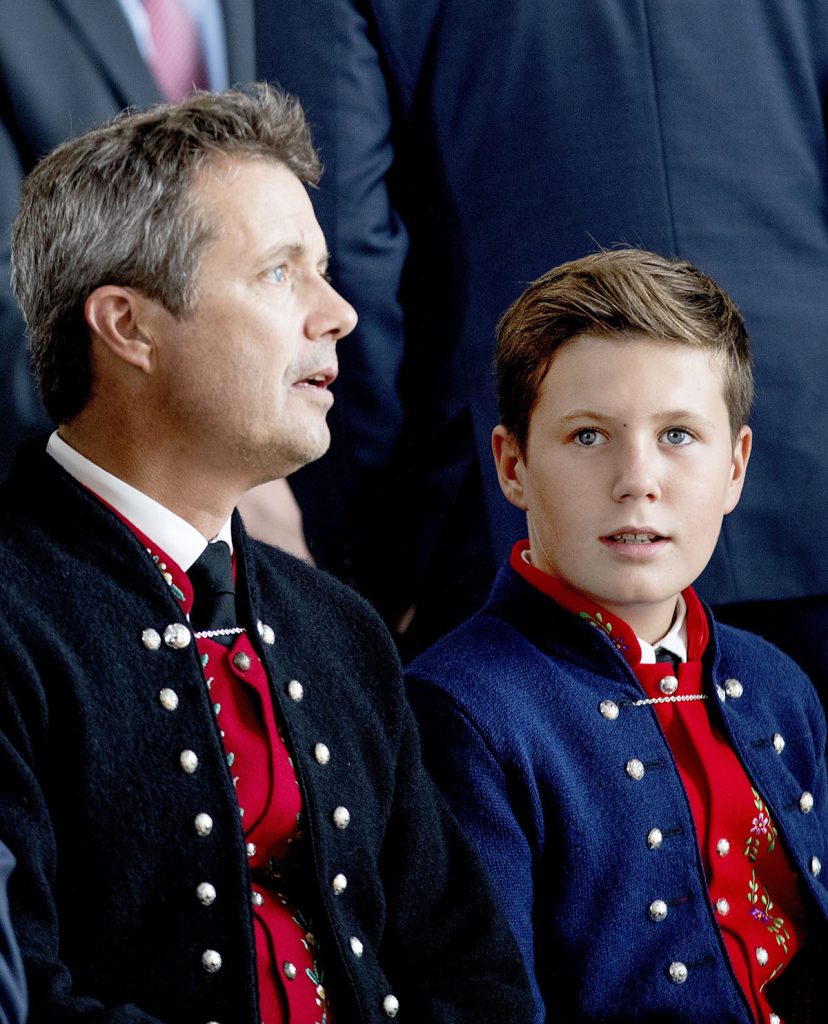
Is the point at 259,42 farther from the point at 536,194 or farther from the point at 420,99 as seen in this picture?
the point at 536,194

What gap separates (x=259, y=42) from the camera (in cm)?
223

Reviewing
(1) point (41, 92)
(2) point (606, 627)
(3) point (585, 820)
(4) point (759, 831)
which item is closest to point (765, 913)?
(4) point (759, 831)

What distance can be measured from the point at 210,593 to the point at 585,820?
473 millimetres

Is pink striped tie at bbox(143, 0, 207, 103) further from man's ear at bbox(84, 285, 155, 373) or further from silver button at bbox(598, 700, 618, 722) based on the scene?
silver button at bbox(598, 700, 618, 722)

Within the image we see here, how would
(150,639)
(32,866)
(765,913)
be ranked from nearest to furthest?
(32,866) → (150,639) → (765,913)

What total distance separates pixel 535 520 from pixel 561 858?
1.20ft

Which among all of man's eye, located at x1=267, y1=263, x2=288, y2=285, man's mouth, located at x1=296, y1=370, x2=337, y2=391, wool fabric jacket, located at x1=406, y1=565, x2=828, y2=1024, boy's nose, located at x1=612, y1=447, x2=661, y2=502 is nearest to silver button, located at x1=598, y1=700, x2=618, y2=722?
wool fabric jacket, located at x1=406, y1=565, x2=828, y2=1024

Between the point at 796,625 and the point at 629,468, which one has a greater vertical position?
the point at 629,468

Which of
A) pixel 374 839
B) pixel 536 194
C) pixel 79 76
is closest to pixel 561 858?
pixel 374 839

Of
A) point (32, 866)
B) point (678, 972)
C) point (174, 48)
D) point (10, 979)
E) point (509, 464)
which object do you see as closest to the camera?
point (10, 979)

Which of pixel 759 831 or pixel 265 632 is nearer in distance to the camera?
pixel 265 632

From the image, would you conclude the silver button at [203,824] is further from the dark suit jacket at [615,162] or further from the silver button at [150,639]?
the dark suit jacket at [615,162]

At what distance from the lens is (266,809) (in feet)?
4.70

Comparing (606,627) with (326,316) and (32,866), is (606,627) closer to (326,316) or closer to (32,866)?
(326,316)
